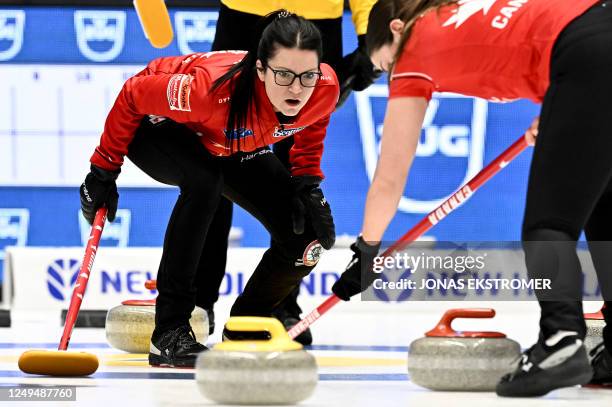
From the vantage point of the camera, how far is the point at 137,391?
8.43 feet

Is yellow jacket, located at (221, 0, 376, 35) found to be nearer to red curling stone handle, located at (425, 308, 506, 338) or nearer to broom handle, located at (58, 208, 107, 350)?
broom handle, located at (58, 208, 107, 350)

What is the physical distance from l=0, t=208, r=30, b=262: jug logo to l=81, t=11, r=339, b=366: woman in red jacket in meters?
3.02

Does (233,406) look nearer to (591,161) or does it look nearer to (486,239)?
(591,161)

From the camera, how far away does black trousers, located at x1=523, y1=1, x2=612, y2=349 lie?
231 cm

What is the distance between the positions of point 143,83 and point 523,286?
3.04 metres

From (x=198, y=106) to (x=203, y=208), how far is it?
0.89ft

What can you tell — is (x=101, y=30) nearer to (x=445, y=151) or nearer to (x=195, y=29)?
(x=195, y=29)

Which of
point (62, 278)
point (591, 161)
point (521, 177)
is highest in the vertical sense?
point (591, 161)

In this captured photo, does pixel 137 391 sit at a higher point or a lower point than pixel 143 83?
lower

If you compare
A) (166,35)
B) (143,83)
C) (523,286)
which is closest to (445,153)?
(523,286)

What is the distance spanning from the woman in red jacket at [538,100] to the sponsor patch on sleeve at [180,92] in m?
0.71

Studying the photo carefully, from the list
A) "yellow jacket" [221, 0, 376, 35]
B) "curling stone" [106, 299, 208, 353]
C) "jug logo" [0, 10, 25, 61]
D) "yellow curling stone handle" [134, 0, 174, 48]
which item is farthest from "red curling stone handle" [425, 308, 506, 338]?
"jug logo" [0, 10, 25, 61]

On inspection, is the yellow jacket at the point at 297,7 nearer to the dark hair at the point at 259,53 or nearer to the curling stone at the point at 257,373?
the dark hair at the point at 259,53

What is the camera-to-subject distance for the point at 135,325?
A: 3.68 metres
